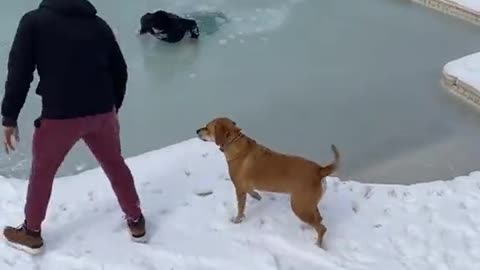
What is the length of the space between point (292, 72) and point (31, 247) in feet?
10.5

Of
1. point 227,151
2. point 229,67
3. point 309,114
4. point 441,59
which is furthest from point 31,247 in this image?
point 441,59

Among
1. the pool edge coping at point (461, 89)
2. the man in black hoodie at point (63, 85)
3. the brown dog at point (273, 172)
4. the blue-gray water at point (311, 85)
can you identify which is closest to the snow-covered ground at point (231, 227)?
the brown dog at point (273, 172)

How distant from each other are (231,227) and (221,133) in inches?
16.9

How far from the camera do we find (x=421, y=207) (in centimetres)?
356

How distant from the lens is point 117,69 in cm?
277

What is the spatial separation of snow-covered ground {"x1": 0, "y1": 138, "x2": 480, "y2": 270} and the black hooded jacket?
657 millimetres

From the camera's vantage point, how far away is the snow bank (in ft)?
17.9

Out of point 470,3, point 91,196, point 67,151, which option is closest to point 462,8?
point 470,3

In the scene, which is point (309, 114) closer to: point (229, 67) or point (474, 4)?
point (229, 67)

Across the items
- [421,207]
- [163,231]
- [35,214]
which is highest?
[35,214]

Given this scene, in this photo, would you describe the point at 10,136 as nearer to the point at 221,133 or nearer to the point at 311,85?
the point at 221,133

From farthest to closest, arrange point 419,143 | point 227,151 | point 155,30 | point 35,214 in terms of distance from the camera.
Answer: point 155,30 → point 419,143 → point 227,151 → point 35,214

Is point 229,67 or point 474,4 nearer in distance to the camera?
point 229,67

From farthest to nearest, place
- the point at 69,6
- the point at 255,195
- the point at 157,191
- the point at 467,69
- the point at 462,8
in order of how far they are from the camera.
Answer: the point at 462,8, the point at 467,69, the point at 157,191, the point at 255,195, the point at 69,6
